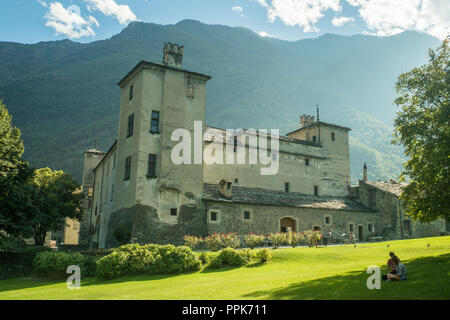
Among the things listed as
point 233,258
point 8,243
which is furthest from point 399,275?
point 8,243

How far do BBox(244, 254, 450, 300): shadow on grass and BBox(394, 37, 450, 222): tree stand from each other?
481 centimetres

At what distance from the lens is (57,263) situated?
64.8 ft

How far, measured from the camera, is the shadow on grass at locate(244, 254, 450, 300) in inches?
363

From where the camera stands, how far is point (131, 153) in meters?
30.5

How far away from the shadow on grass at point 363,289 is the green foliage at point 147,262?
324 inches

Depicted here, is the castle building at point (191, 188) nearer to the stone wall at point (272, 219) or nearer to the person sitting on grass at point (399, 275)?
the stone wall at point (272, 219)

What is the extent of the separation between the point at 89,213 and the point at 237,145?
Answer: 23.2 metres

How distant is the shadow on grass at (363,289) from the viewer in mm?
9219

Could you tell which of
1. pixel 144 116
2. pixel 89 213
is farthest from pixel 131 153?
pixel 89 213

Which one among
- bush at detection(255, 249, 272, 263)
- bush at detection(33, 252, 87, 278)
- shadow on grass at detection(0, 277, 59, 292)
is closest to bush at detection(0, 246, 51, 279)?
shadow on grass at detection(0, 277, 59, 292)

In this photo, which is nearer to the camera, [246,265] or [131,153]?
[246,265]

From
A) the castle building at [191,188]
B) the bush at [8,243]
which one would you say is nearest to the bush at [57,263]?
the bush at [8,243]

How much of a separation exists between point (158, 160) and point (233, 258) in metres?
12.9

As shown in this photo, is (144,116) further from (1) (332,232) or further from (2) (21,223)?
(1) (332,232)
